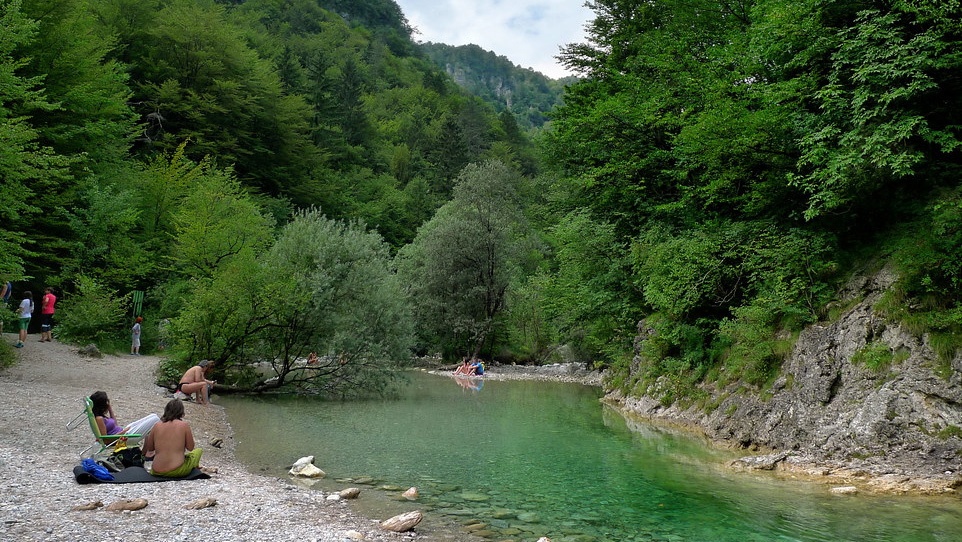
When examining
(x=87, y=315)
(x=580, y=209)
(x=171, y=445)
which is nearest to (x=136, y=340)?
(x=87, y=315)

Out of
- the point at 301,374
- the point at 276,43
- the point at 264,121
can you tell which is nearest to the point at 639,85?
the point at 301,374

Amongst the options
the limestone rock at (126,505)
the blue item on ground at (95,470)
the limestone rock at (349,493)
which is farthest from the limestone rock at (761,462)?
the blue item on ground at (95,470)

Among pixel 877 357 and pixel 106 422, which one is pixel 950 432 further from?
pixel 106 422

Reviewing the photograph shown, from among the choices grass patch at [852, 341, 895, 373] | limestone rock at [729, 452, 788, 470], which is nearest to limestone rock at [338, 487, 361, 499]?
limestone rock at [729, 452, 788, 470]

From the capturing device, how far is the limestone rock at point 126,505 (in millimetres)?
6742

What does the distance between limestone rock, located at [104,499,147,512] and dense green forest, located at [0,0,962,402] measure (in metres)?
12.5

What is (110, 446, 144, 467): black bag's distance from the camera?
28.9ft

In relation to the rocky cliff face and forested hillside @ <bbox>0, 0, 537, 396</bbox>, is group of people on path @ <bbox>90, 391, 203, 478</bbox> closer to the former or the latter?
forested hillside @ <bbox>0, 0, 537, 396</bbox>

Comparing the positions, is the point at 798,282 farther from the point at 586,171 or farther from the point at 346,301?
the point at 346,301

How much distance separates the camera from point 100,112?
29031 mm

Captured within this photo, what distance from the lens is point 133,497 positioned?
24.2 feet

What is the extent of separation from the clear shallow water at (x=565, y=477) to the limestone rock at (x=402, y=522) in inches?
28.2

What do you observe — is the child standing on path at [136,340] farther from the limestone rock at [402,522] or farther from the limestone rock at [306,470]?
the limestone rock at [402,522]

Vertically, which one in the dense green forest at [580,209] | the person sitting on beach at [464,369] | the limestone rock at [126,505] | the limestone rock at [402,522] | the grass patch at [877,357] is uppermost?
the dense green forest at [580,209]
